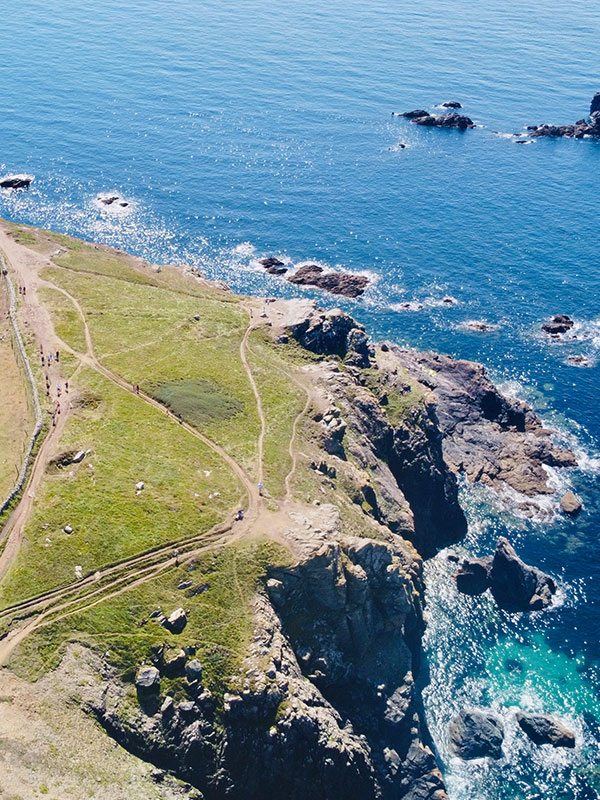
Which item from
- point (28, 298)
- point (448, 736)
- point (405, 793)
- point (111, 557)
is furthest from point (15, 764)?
point (28, 298)

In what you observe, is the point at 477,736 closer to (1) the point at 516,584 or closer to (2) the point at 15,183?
(1) the point at 516,584

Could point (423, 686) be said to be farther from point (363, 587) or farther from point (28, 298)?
point (28, 298)

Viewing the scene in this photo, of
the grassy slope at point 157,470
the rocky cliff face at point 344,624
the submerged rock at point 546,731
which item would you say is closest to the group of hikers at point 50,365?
the grassy slope at point 157,470

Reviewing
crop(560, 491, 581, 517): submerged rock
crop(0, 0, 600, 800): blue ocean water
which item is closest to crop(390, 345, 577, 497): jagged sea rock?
crop(560, 491, 581, 517): submerged rock

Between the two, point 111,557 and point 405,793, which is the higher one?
point 111,557

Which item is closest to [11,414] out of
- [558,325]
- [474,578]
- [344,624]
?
Result: [344,624]

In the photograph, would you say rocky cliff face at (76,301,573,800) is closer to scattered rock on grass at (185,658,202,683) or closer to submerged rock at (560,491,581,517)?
scattered rock on grass at (185,658,202,683)
